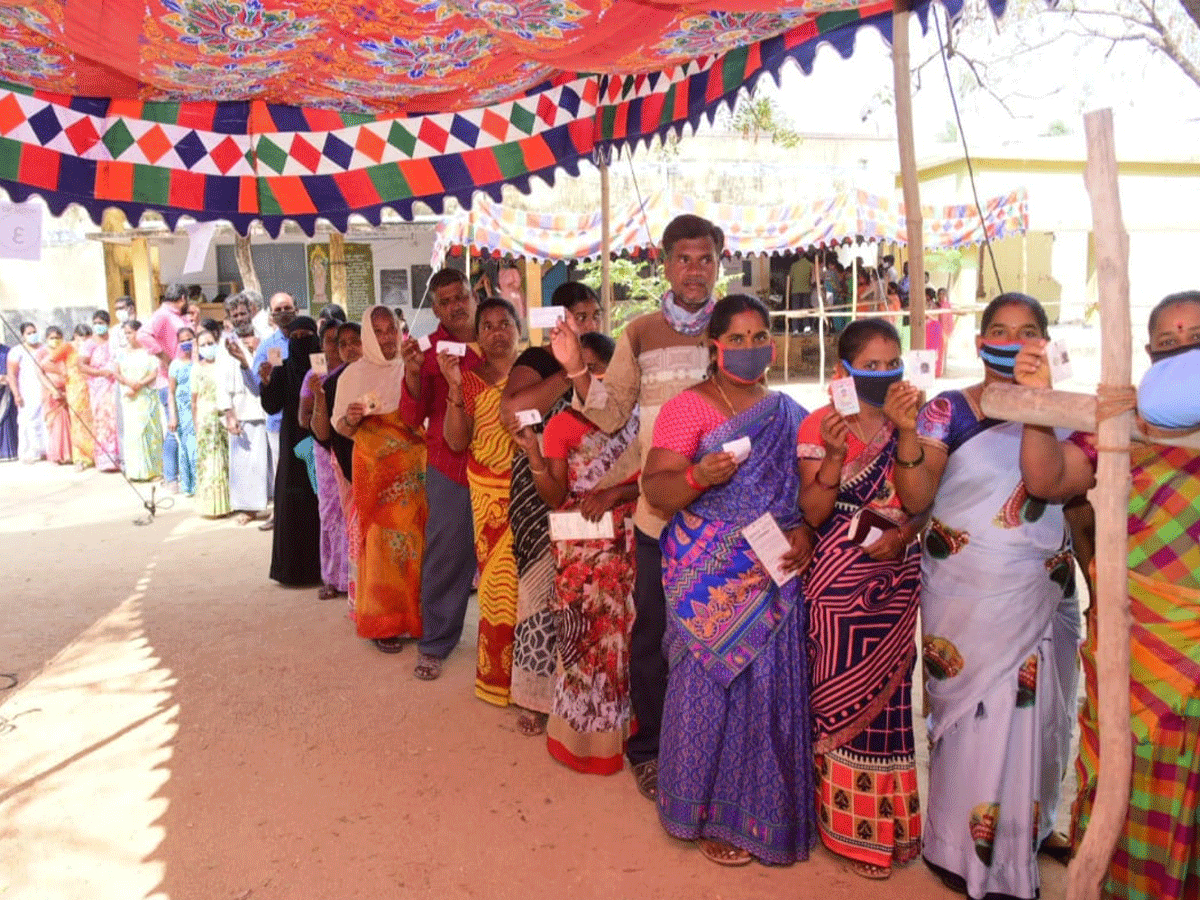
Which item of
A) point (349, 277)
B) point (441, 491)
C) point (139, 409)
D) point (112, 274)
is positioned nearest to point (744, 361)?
point (441, 491)

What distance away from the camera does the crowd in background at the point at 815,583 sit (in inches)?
93.6

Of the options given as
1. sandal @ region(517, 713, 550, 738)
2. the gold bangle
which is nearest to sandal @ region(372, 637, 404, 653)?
sandal @ region(517, 713, 550, 738)

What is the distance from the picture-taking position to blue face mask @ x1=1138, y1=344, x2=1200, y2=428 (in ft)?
6.50

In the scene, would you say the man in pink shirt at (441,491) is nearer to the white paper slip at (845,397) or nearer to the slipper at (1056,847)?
the white paper slip at (845,397)

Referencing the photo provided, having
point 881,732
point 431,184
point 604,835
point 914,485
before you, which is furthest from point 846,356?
point 431,184

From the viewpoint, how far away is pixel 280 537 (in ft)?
21.2

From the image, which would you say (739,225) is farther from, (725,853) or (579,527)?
(725,853)

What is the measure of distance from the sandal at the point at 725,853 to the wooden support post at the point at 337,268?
15.6 metres

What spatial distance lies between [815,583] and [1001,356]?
2.85ft

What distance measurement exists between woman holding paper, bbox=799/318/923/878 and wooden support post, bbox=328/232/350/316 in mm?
15587

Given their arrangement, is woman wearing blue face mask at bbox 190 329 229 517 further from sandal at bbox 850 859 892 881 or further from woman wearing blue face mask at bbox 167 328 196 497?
sandal at bbox 850 859 892 881

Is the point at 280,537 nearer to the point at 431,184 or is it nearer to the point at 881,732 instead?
the point at 431,184

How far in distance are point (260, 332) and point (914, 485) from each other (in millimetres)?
8458

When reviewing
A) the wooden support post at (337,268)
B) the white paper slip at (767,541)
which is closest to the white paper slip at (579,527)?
the white paper slip at (767,541)
